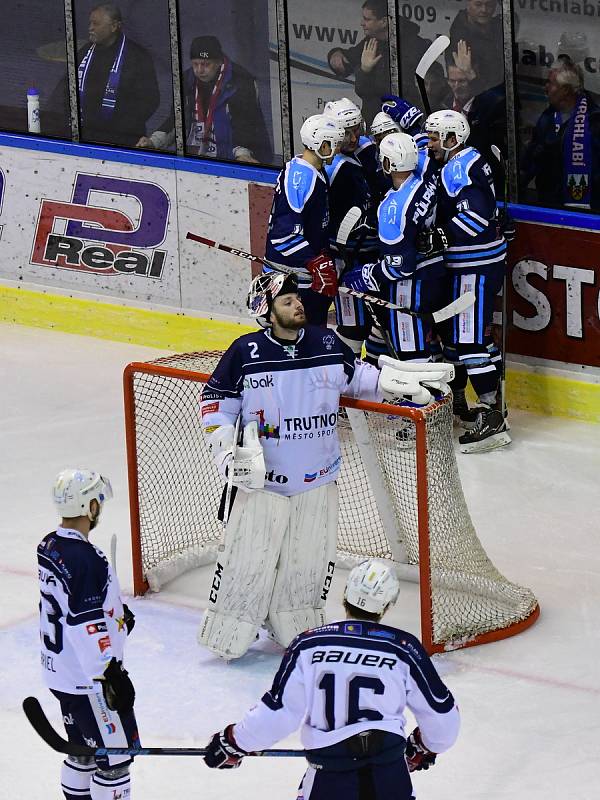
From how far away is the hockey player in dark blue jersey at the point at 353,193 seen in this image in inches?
298

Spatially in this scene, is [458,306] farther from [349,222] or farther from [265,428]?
[265,428]

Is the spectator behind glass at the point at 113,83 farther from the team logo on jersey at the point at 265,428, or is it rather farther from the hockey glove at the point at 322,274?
the team logo on jersey at the point at 265,428

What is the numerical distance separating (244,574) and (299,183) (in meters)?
2.41

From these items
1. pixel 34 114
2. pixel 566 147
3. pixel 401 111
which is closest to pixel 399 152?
pixel 401 111

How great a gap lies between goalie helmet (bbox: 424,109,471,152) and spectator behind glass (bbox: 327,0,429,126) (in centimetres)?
93

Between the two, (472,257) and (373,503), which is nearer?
(373,503)

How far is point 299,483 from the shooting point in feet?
17.6

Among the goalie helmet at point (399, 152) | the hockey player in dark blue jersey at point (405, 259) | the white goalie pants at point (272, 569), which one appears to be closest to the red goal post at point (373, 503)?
the white goalie pants at point (272, 569)

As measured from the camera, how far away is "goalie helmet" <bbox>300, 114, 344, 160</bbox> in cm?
725

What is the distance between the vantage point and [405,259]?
23.7ft

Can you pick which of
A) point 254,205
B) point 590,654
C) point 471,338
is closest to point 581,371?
point 471,338

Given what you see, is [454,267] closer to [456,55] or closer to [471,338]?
[471,338]

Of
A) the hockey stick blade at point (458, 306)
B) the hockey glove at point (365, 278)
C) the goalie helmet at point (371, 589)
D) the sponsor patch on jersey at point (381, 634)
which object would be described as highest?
the hockey glove at point (365, 278)

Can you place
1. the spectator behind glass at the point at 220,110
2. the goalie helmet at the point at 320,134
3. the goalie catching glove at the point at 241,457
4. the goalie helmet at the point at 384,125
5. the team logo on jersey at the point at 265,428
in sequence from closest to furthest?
the goalie catching glove at the point at 241,457 < the team logo on jersey at the point at 265,428 < the goalie helmet at the point at 320,134 < the goalie helmet at the point at 384,125 < the spectator behind glass at the point at 220,110
